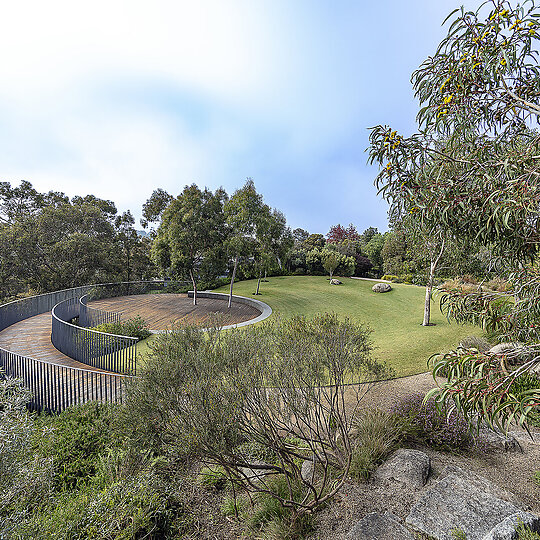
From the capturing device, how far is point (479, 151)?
287cm

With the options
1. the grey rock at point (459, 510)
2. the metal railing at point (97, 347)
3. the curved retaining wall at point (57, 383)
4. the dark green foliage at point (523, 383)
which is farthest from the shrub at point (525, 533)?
the metal railing at point (97, 347)

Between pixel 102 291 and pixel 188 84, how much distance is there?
13363 millimetres

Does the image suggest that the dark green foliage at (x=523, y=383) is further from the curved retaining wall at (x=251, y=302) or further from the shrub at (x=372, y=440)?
the curved retaining wall at (x=251, y=302)

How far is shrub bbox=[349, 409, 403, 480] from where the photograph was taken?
3.69 meters

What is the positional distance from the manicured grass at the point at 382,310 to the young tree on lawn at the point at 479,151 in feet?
9.39

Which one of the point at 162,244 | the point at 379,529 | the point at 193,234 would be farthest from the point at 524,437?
the point at 162,244

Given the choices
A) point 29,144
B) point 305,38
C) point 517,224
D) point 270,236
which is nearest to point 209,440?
point 517,224

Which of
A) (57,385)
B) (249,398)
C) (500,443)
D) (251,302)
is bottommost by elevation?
(57,385)

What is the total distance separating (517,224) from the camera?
2705 mm

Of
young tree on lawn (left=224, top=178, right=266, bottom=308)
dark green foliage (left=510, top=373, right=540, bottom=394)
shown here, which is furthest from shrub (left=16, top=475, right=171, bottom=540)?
young tree on lawn (left=224, top=178, right=266, bottom=308)

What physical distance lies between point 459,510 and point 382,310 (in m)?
13.0

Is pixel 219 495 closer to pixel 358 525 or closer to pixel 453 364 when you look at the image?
pixel 358 525

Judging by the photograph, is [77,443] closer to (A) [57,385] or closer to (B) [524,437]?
(A) [57,385]

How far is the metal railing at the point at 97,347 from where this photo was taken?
24.9ft
